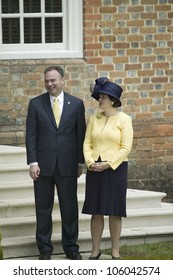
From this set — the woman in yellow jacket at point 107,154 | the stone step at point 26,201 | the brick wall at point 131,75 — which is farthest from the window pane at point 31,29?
the woman in yellow jacket at point 107,154

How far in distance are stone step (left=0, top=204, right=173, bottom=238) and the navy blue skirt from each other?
33.2 inches

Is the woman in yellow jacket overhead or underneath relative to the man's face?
underneath

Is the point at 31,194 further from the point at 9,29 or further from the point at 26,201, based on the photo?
the point at 9,29

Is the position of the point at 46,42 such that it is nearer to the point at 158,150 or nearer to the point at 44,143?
the point at 158,150

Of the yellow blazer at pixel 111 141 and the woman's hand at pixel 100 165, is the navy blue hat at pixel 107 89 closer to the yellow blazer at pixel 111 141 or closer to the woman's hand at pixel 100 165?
the yellow blazer at pixel 111 141

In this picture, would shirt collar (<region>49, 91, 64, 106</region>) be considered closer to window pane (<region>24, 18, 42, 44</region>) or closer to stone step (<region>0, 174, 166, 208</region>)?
stone step (<region>0, 174, 166, 208</region>)

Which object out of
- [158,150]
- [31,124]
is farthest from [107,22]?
[31,124]

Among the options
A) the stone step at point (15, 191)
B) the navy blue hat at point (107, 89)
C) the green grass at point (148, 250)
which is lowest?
the green grass at point (148, 250)

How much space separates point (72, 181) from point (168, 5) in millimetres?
3451

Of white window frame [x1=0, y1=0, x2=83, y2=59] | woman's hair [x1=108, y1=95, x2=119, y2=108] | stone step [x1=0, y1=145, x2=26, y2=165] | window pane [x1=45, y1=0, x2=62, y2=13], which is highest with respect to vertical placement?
window pane [x1=45, y1=0, x2=62, y2=13]

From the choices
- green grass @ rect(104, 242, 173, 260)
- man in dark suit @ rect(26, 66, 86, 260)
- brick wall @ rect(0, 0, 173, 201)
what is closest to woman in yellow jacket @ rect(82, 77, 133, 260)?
man in dark suit @ rect(26, 66, 86, 260)

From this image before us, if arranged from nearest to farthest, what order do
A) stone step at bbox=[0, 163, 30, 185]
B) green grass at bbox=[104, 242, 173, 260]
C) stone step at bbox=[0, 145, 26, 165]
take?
green grass at bbox=[104, 242, 173, 260], stone step at bbox=[0, 163, 30, 185], stone step at bbox=[0, 145, 26, 165]

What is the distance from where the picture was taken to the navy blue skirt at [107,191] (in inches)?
362

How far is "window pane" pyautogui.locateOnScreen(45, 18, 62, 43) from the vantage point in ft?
38.8
